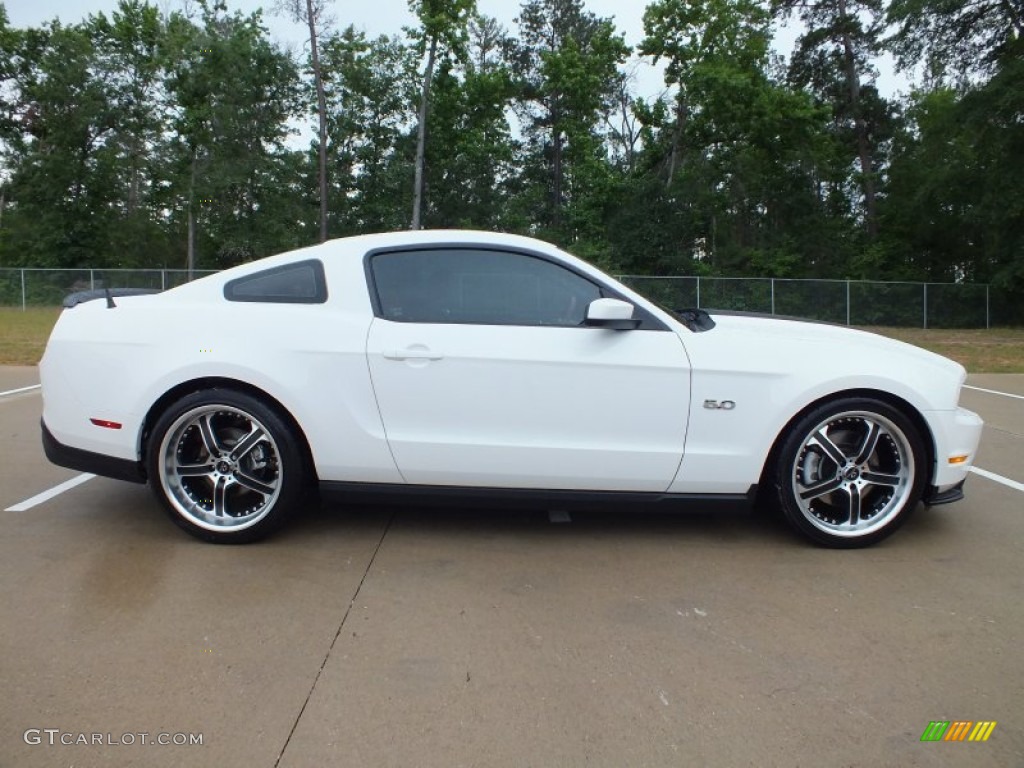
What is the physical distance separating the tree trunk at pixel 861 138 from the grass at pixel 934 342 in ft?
39.4

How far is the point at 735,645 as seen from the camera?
293cm

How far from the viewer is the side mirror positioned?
3656mm

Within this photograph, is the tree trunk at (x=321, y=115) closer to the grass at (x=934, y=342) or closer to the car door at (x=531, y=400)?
the grass at (x=934, y=342)

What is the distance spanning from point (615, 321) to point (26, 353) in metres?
13.1

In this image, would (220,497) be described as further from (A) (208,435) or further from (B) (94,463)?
(B) (94,463)

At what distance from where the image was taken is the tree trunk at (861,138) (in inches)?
1407

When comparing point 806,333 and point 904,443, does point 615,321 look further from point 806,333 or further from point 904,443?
point 904,443

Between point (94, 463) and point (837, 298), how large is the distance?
80.0 feet

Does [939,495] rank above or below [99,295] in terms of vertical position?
below

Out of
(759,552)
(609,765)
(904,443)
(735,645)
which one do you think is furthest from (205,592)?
(904,443)

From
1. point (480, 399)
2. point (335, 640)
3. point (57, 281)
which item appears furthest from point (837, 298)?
point (57, 281)

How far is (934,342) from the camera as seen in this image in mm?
19703

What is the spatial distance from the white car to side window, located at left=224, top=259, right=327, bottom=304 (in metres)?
0.01

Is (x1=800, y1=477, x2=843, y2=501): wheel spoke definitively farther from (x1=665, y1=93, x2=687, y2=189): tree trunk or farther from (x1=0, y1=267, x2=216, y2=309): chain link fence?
(x1=665, y1=93, x2=687, y2=189): tree trunk
